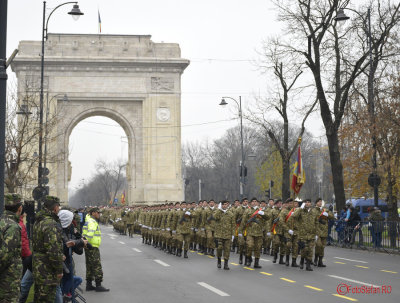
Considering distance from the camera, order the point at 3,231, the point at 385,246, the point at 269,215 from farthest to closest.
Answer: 1. the point at 385,246
2. the point at 269,215
3. the point at 3,231

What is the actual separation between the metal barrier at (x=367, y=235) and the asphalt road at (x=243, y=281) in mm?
2319

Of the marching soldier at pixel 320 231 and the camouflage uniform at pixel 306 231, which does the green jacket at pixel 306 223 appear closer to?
the camouflage uniform at pixel 306 231

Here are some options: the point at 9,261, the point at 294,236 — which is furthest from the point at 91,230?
the point at 294,236

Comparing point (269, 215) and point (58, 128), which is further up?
point (58, 128)

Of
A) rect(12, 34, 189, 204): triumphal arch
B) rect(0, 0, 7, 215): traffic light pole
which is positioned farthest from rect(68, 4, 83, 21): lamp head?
rect(12, 34, 189, 204): triumphal arch

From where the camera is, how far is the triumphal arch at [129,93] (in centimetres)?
5681

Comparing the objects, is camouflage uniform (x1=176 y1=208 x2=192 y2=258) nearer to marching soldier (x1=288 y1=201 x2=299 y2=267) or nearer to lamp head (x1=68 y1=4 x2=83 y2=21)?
marching soldier (x1=288 y1=201 x2=299 y2=267)

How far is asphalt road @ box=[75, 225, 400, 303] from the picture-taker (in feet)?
40.5

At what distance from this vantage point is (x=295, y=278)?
1535 cm

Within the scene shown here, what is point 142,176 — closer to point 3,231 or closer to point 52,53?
point 52,53

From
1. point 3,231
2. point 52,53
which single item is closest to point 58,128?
point 52,53

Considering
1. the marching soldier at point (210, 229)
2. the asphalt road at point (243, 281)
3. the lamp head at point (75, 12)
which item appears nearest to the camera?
the asphalt road at point (243, 281)

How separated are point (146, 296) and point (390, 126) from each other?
1719 centimetres

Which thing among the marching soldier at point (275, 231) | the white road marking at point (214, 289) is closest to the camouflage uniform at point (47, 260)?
the white road marking at point (214, 289)
